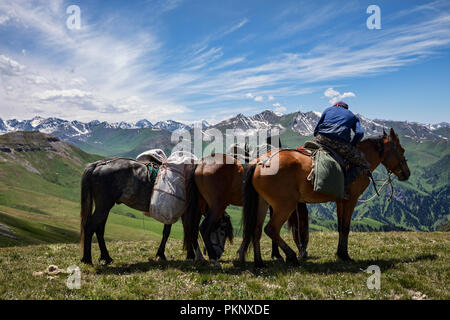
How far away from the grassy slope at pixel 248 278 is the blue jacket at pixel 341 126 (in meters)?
4.37

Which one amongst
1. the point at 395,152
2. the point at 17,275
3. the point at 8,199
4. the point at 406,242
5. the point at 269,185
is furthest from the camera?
the point at 8,199

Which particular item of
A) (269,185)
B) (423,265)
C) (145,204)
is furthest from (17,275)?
(423,265)

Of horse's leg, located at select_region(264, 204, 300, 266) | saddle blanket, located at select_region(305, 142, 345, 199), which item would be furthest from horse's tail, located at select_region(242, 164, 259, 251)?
saddle blanket, located at select_region(305, 142, 345, 199)

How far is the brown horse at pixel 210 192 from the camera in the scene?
10.3 metres

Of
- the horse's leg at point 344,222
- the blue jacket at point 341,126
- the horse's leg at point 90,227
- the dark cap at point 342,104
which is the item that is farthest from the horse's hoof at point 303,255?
the horse's leg at point 90,227

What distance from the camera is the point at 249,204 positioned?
9.97m

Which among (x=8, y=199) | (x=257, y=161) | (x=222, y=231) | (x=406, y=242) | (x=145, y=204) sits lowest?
(x=8, y=199)

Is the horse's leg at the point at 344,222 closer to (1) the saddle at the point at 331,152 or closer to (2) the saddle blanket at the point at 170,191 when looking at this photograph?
(1) the saddle at the point at 331,152

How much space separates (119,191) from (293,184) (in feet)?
20.9

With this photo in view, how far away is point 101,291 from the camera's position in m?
7.23

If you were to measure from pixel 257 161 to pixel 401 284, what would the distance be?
5393mm

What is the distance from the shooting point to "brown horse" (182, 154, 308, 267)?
405 inches

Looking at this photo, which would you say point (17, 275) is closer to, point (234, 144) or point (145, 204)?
point (145, 204)

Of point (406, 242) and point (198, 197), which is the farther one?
point (406, 242)
